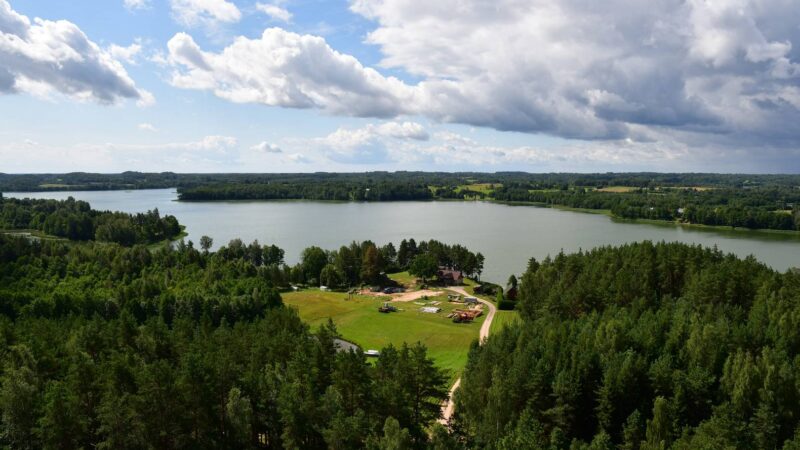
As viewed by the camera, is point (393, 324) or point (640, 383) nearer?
point (640, 383)

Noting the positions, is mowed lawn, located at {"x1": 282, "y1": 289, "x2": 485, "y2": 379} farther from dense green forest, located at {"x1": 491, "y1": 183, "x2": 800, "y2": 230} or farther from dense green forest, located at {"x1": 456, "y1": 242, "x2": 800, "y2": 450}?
dense green forest, located at {"x1": 491, "y1": 183, "x2": 800, "y2": 230}

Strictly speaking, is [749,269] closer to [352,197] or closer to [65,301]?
[65,301]

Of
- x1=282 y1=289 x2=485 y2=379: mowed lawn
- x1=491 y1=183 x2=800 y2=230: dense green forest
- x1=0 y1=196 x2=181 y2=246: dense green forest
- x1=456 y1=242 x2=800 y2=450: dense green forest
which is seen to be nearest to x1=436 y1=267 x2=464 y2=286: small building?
x1=282 y1=289 x2=485 y2=379: mowed lawn

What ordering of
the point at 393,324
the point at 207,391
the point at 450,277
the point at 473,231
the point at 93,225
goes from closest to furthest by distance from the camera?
the point at 207,391 < the point at 393,324 < the point at 450,277 < the point at 93,225 < the point at 473,231

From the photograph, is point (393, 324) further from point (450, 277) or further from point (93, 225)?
point (93, 225)

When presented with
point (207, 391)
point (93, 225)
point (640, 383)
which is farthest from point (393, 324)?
point (93, 225)

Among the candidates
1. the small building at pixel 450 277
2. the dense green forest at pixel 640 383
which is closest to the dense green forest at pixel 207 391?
the dense green forest at pixel 640 383

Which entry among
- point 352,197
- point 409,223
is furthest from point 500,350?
point 352,197
